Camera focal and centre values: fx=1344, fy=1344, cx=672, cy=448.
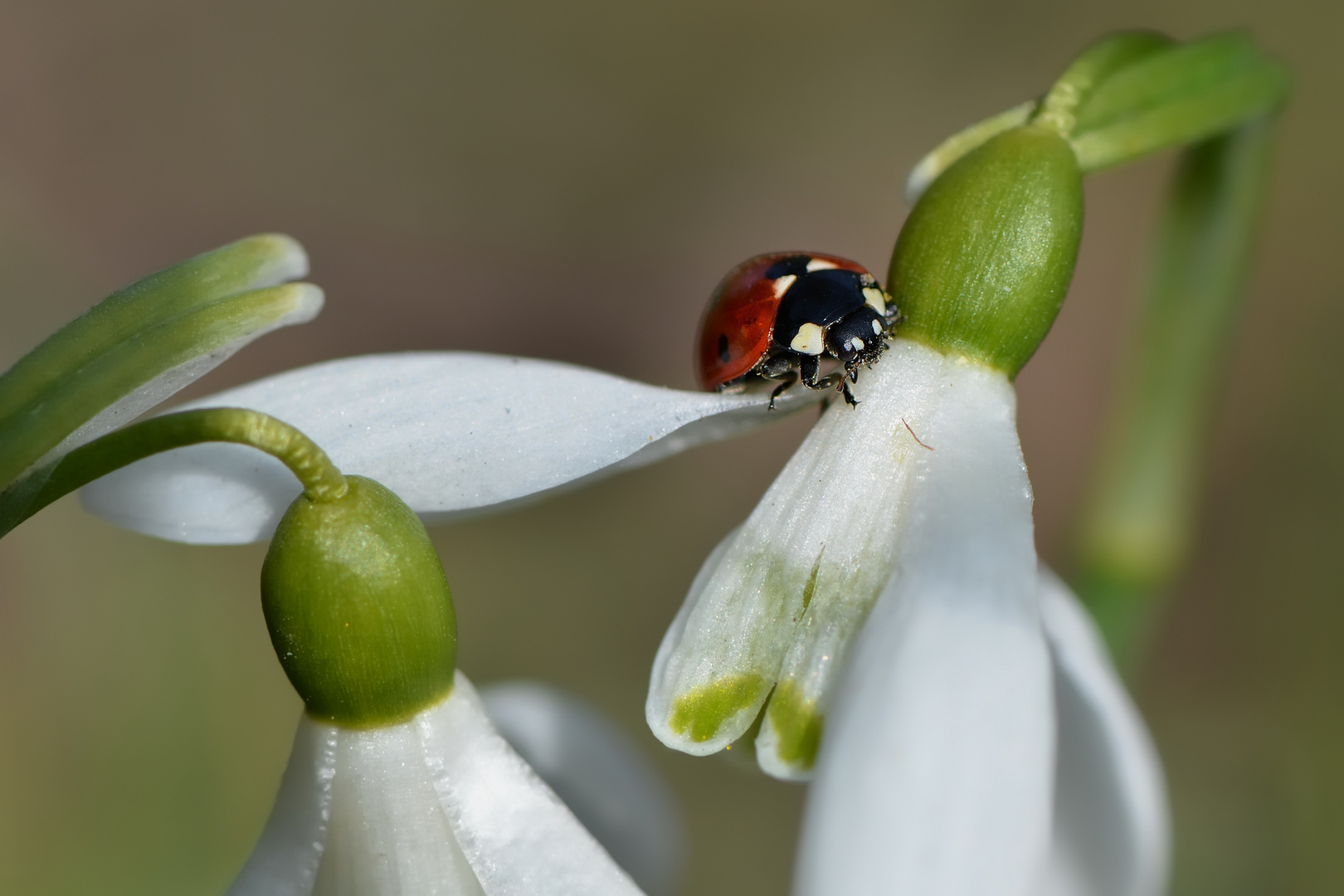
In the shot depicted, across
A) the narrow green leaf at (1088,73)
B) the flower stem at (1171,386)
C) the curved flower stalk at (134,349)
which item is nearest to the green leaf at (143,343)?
the curved flower stalk at (134,349)

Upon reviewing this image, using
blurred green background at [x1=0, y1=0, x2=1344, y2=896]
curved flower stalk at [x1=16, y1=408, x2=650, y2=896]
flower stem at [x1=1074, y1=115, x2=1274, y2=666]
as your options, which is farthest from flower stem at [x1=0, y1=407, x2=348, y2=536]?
blurred green background at [x1=0, y1=0, x2=1344, y2=896]

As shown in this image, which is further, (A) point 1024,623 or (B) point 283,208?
(B) point 283,208

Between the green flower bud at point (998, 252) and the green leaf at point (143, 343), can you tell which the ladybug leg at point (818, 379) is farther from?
the green leaf at point (143, 343)

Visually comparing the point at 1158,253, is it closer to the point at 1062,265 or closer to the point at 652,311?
the point at 1062,265

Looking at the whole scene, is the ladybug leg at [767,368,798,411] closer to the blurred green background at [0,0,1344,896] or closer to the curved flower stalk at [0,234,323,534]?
the curved flower stalk at [0,234,323,534]

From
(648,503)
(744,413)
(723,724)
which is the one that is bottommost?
(648,503)

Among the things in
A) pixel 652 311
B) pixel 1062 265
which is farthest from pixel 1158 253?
pixel 652 311
